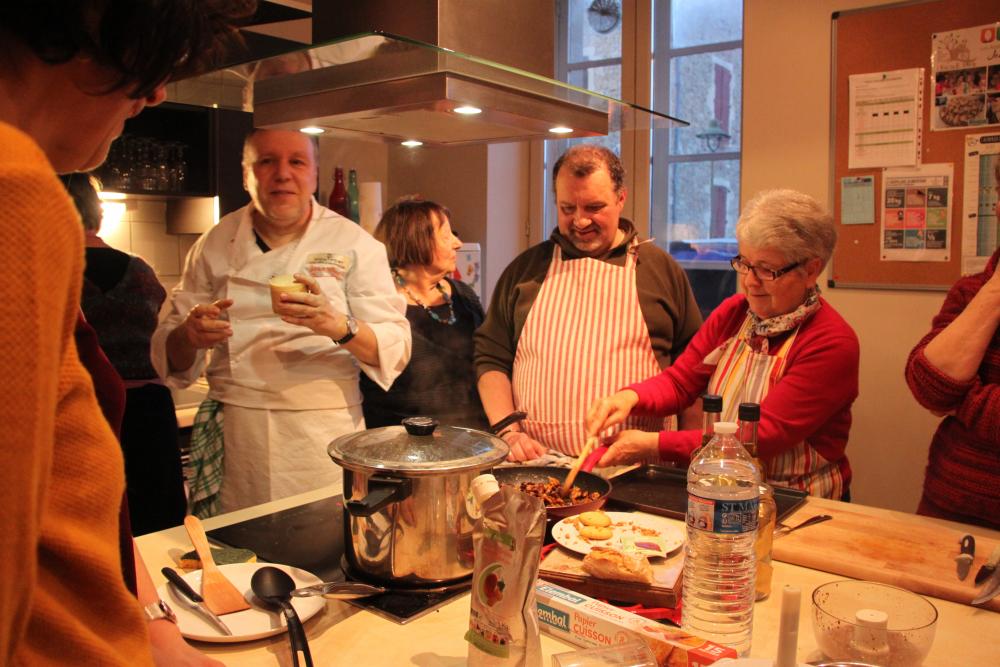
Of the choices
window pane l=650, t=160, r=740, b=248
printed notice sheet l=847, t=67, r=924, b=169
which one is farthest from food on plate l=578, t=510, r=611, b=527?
window pane l=650, t=160, r=740, b=248

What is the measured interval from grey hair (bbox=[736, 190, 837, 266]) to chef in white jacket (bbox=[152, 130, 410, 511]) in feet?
3.28

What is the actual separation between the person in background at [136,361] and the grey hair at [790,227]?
75.0 inches

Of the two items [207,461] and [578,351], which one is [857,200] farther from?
[207,461]

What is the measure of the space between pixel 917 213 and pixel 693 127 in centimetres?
139

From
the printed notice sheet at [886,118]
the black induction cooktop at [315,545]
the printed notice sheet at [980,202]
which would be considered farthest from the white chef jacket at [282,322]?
the printed notice sheet at [980,202]

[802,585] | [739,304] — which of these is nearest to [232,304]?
[739,304]

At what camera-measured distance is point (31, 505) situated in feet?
1.44

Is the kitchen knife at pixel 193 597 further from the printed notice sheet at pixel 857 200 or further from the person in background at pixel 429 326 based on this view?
the printed notice sheet at pixel 857 200

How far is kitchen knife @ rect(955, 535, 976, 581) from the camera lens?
133 centimetres

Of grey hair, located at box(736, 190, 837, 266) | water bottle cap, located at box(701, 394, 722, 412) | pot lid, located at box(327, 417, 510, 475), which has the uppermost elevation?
grey hair, located at box(736, 190, 837, 266)

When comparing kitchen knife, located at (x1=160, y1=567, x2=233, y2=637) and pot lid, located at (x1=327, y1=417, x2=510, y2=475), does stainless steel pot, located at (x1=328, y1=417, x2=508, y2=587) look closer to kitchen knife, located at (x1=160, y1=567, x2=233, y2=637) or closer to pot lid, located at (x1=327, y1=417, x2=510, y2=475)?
pot lid, located at (x1=327, y1=417, x2=510, y2=475)

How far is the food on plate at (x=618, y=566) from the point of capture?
1.21m

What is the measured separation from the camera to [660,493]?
1.72 m

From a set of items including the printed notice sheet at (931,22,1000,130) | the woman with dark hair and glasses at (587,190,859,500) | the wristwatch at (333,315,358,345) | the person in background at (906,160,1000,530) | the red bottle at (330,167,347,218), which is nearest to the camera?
the person in background at (906,160,1000,530)
